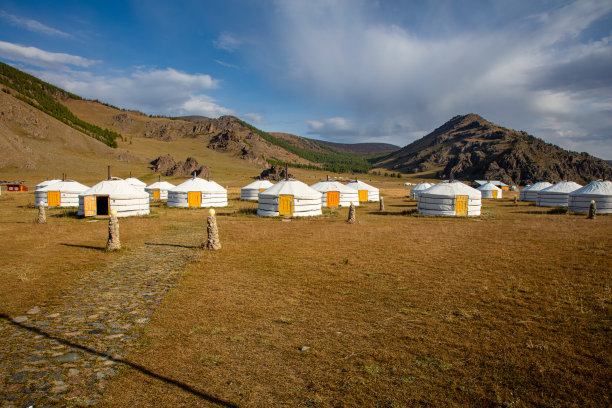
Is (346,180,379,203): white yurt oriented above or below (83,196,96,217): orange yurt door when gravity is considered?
above

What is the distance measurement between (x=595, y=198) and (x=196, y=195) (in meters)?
27.8

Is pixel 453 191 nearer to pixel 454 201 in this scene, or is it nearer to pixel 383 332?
pixel 454 201

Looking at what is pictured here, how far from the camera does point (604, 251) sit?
9.84 m

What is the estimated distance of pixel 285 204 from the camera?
19016 millimetres

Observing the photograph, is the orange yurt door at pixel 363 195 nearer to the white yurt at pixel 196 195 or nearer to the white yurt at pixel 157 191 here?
the white yurt at pixel 196 195

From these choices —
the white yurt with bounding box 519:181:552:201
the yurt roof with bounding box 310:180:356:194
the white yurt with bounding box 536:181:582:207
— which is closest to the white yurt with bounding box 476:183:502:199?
the white yurt with bounding box 519:181:552:201

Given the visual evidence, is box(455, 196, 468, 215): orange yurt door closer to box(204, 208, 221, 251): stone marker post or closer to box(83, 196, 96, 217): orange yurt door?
box(204, 208, 221, 251): stone marker post

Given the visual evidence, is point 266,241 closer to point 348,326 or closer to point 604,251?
point 348,326

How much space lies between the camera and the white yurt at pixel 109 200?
18016 mm

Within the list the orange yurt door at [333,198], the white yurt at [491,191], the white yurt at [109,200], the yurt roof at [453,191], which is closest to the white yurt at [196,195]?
the white yurt at [109,200]

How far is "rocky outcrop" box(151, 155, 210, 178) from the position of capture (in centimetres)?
6222

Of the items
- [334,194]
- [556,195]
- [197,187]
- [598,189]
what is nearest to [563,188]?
[556,195]

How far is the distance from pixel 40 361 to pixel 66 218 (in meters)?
17.1

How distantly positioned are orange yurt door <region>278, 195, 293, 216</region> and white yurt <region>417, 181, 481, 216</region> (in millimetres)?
9240
